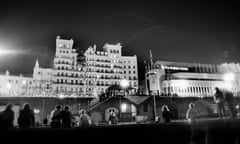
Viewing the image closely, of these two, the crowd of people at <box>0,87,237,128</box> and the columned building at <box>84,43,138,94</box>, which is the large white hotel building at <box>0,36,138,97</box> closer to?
the columned building at <box>84,43,138,94</box>

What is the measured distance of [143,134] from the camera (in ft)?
30.6

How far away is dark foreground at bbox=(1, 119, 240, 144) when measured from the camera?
7.97 metres

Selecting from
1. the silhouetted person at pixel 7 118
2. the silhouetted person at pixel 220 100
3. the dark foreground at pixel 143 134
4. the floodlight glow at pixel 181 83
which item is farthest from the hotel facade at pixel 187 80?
the silhouetted person at pixel 7 118

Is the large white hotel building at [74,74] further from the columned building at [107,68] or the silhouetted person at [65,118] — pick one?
the silhouetted person at [65,118]

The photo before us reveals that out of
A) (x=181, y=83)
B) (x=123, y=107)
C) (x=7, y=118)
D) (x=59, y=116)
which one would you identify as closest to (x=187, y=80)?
(x=181, y=83)

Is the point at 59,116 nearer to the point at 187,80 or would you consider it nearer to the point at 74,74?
the point at 187,80

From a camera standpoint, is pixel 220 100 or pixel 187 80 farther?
pixel 187 80

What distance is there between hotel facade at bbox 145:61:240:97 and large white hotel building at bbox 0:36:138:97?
607 inches

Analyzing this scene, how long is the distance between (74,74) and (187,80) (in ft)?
159

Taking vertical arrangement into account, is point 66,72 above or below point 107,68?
below

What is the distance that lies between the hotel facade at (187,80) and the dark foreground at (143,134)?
171ft

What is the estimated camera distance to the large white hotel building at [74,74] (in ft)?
245

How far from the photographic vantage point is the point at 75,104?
4638 cm

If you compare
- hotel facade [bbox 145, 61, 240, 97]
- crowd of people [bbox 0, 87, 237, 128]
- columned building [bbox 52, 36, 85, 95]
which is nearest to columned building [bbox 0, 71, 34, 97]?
columned building [bbox 52, 36, 85, 95]
